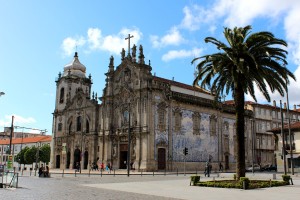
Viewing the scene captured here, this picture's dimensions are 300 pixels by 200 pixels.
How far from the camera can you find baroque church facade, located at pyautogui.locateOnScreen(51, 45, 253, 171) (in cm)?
5097

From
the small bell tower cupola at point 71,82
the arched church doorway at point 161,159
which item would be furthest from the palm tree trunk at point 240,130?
the small bell tower cupola at point 71,82

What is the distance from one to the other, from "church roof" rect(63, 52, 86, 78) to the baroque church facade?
178 centimetres

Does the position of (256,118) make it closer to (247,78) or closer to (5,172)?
(247,78)

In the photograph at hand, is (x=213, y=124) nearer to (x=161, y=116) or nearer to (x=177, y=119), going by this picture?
(x=177, y=119)

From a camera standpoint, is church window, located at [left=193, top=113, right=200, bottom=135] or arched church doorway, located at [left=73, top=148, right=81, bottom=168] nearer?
church window, located at [left=193, top=113, right=200, bottom=135]

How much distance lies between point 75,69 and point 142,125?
2665cm

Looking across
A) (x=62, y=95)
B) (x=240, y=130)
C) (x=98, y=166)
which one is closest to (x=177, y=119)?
(x=98, y=166)

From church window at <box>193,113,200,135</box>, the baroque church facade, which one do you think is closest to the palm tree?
the baroque church facade

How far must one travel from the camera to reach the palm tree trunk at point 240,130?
2369cm

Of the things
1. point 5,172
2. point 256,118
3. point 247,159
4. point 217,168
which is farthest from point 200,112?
point 5,172

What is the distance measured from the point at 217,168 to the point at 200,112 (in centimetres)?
1006

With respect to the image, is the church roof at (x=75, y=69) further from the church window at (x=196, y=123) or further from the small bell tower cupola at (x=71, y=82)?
the church window at (x=196, y=123)

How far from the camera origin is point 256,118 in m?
75.4

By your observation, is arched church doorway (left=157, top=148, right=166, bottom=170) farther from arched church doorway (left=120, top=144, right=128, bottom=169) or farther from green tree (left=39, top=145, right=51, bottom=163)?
green tree (left=39, top=145, right=51, bottom=163)
